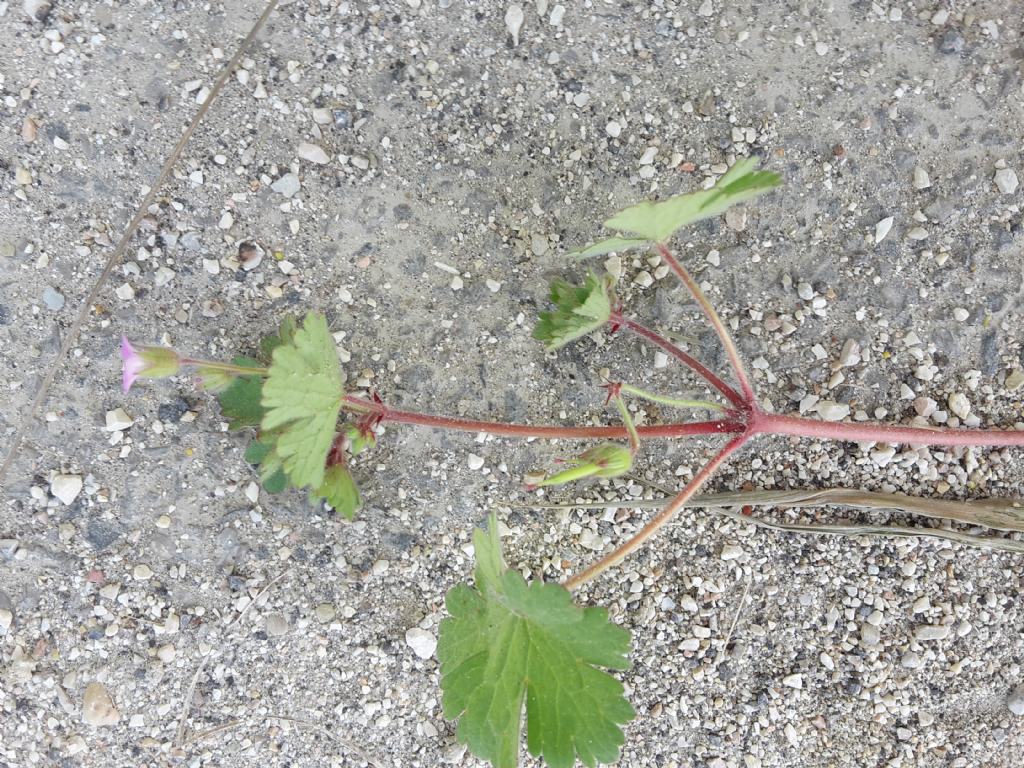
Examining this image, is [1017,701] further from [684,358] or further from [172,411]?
[172,411]

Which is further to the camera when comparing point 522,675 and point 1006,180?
point 1006,180

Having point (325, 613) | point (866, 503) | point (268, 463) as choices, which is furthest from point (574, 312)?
point (325, 613)

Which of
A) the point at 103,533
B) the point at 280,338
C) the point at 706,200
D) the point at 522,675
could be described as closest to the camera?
the point at 706,200

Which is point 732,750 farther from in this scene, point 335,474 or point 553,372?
point 335,474

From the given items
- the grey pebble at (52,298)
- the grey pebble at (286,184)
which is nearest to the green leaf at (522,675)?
the grey pebble at (286,184)

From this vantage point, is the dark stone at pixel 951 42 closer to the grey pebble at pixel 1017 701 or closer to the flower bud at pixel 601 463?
the flower bud at pixel 601 463

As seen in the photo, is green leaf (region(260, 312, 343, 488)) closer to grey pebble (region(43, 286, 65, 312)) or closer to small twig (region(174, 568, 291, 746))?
small twig (region(174, 568, 291, 746))

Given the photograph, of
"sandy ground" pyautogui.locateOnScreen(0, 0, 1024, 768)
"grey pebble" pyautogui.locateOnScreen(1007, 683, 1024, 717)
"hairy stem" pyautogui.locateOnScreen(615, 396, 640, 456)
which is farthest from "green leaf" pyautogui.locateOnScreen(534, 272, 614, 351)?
"grey pebble" pyautogui.locateOnScreen(1007, 683, 1024, 717)
